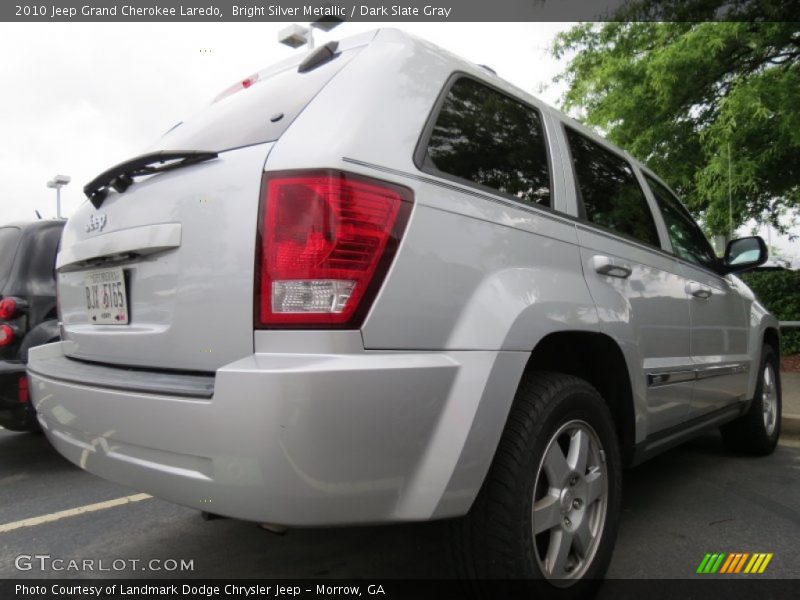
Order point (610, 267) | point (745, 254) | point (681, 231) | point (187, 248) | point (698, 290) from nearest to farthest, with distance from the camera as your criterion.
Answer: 1. point (187, 248)
2. point (610, 267)
3. point (698, 290)
4. point (681, 231)
5. point (745, 254)

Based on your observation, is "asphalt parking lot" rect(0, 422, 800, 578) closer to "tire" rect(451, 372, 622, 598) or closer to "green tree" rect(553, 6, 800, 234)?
"tire" rect(451, 372, 622, 598)

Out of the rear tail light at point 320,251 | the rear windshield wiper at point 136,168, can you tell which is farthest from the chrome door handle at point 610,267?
the rear windshield wiper at point 136,168

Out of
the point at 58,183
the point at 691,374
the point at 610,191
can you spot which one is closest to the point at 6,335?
the point at 610,191

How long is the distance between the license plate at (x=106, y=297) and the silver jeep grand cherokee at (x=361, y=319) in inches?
0.4

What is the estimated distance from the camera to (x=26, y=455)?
4414 mm

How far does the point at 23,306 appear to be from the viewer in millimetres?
3955

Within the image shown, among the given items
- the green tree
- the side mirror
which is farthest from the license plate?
the green tree

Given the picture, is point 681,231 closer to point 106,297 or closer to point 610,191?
point 610,191

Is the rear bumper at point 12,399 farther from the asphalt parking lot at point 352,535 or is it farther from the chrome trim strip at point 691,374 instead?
the chrome trim strip at point 691,374

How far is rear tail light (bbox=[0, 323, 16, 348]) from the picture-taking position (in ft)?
12.7

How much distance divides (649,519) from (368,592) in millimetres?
1506

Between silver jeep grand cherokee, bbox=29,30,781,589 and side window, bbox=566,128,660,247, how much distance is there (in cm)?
16

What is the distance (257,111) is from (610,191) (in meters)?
1.59

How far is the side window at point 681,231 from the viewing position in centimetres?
326
